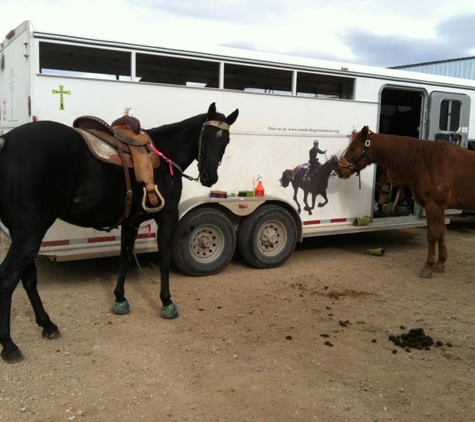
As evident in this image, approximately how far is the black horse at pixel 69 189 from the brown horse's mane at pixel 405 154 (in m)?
3.02

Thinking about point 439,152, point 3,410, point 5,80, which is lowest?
point 3,410

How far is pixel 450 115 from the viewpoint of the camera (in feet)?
26.6

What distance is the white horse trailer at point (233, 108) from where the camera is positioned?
5215mm

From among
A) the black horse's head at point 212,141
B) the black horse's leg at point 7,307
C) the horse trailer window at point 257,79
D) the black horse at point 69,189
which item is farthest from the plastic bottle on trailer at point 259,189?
the black horse's leg at point 7,307

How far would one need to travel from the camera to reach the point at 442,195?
6.48 meters

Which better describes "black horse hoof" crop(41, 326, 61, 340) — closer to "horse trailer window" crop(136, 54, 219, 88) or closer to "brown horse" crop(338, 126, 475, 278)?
"horse trailer window" crop(136, 54, 219, 88)

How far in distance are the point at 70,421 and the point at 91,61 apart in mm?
4354

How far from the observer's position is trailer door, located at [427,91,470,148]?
7852 millimetres

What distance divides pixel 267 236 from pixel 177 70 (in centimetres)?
256

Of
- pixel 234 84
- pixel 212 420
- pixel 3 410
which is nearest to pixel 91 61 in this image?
pixel 234 84

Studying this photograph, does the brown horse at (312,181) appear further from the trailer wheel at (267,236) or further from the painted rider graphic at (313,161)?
the trailer wheel at (267,236)

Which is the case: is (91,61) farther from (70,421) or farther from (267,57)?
(70,421)

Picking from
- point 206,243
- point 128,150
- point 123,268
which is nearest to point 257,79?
point 206,243

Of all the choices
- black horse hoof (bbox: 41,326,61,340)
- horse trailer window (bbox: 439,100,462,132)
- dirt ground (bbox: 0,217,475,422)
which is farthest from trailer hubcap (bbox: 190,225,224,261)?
horse trailer window (bbox: 439,100,462,132)
